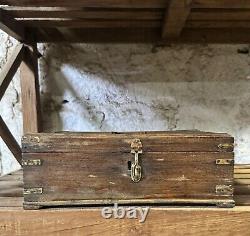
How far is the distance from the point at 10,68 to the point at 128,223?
73 centimetres

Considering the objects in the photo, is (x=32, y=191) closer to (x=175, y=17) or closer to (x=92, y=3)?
(x=92, y=3)

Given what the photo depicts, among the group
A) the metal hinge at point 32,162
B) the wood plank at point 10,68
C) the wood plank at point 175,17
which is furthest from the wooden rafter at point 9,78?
the wood plank at point 175,17

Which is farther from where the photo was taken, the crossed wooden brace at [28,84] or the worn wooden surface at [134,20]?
the crossed wooden brace at [28,84]

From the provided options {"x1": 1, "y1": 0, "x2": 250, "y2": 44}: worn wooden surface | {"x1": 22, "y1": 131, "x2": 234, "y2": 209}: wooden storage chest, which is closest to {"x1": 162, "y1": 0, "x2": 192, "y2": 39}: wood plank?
{"x1": 1, "y1": 0, "x2": 250, "y2": 44}: worn wooden surface

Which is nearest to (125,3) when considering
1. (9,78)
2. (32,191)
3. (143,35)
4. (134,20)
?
(134,20)

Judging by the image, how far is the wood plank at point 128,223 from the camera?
0.98 m

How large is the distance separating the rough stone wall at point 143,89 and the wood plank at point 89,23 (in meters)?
0.13

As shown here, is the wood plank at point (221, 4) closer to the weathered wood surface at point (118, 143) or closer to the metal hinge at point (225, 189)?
the weathered wood surface at point (118, 143)

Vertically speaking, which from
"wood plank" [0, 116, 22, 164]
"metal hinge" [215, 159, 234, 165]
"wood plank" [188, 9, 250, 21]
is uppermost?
"wood plank" [188, 9, 250, 21]

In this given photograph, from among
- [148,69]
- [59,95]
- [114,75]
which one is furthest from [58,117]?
[148,69]

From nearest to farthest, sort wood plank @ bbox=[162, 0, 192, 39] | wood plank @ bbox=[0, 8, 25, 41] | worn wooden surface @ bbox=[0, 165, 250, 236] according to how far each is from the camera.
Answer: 1. worn wooden surface @ bbox=[0, 165, 250, 236]
2. wood plank @ bbox=[162, 0, 192, 39]
3. wood plank @ bbox=[0, 8, 25, 41]

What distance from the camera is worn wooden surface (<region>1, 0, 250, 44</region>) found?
1.18 m

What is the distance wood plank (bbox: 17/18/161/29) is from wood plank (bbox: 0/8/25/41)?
3cm

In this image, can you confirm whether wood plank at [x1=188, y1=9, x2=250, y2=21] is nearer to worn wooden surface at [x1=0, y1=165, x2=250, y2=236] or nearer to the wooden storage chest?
the wooden storage chest
